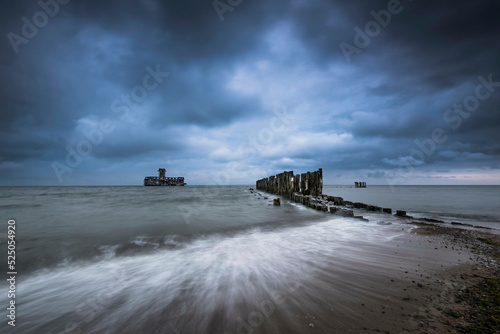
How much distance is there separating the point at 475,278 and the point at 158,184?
401ft

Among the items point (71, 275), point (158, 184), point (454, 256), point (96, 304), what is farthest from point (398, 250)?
point (158, 184)

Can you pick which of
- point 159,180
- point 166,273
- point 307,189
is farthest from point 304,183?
point 159,180

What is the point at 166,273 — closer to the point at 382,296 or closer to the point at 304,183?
the point at 382,296

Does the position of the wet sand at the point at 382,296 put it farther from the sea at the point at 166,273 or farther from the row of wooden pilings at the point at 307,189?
the row of wooden pilings at the point at 307,189

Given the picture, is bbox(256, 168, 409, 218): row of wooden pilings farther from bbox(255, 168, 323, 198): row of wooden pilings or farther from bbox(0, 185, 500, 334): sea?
bbox(0, 185, 500, 334): sea

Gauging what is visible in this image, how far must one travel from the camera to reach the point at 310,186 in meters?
21.9

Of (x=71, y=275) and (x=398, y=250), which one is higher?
(x=398, y=250)

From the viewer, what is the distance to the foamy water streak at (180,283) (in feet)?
8.14

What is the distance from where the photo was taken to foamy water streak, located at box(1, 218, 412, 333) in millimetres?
2480

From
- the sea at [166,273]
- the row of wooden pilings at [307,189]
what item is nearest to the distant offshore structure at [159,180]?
the row of wooden pilings at [307,189]

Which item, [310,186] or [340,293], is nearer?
[340,293]

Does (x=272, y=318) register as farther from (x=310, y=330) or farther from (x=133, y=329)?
(x=133, y=329)

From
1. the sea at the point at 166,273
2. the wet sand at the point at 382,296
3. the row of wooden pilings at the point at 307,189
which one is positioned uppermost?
the row of wooden pilings at the point at 307,189

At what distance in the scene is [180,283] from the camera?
11.3 ft
